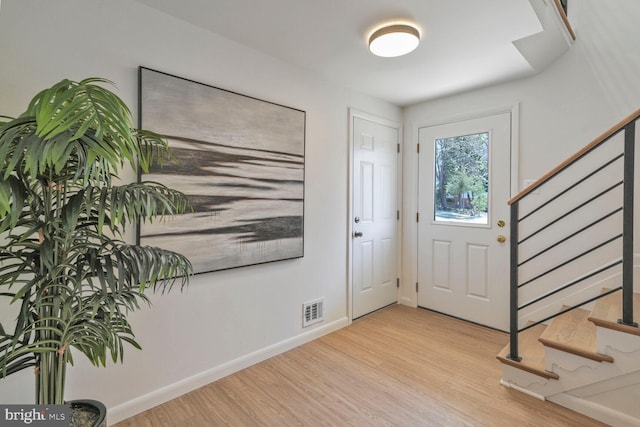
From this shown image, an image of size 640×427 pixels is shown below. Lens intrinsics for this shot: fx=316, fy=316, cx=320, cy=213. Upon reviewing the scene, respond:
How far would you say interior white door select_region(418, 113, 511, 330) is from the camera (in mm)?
2928

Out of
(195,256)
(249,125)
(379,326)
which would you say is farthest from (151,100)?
(379,326)

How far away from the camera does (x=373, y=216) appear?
10.9 feet

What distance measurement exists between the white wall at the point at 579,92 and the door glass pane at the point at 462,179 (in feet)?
0.89

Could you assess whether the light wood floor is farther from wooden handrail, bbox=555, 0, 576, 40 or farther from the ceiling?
wooden handrail, bbox=555, 0, 576, 40

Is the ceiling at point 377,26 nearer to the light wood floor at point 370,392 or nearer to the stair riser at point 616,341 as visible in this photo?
the stair riser at point 616,341

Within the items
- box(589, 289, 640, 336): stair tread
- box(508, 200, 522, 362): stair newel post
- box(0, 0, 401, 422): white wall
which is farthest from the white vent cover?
box(589, 289, 640, 336): stair tread

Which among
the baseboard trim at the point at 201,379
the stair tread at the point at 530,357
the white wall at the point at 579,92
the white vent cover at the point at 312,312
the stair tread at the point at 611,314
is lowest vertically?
the baseboard trim at the point at 201,379

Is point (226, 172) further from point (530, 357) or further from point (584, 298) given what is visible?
point (584, 298)

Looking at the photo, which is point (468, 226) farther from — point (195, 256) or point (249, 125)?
point (195, 256)

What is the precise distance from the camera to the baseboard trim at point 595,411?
5.61 ft

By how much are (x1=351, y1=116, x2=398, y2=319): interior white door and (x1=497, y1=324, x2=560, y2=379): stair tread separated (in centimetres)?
136

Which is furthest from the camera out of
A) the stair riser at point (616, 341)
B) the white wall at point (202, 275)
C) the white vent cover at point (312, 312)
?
the white vent cover at point (312, 312)

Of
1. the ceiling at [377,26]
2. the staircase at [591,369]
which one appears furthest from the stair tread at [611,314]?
the ceiling at [377,26]

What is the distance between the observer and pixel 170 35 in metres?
1.87
